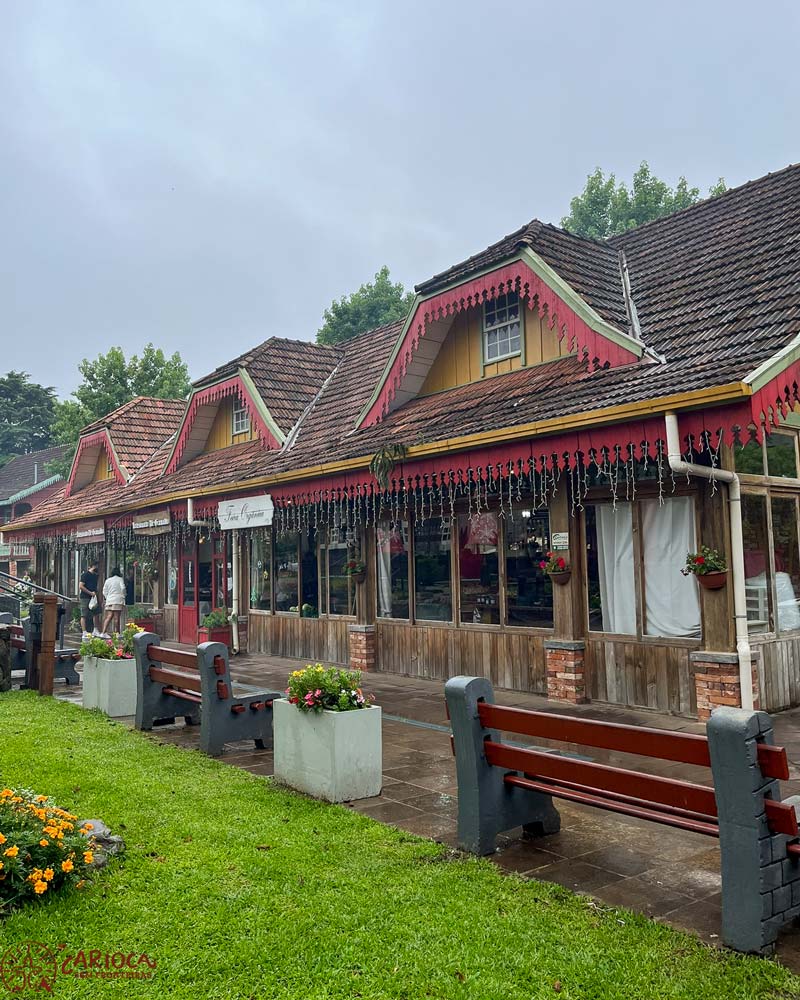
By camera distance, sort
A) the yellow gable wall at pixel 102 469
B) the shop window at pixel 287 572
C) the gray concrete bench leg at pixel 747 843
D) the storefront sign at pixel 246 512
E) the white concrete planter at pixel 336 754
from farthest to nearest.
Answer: the yellow gable wall at pixel 102 469 → the shop window at pixel 287 572 → the storefront sign at pixel 246 512 → the white concrete planter at pixel 336 754 → the gray concrete bench leg at pixel 747 843

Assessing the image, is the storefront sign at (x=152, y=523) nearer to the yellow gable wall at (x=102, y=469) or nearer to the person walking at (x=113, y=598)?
the person walking at (x=113, y=598)

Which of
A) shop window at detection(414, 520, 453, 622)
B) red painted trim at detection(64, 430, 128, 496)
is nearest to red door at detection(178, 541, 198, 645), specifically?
red painted trim at detection(64, 430, 128, 496)

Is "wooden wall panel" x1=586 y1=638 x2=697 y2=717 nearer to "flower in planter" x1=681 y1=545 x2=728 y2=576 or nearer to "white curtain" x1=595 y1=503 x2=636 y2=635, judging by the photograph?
"white curtain" x1=595 y1=503 x2=636 y2=635

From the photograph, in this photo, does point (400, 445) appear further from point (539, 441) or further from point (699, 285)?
point (699, 285)

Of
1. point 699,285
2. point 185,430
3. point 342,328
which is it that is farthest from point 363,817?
point 342,328

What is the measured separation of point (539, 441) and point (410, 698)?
3.94m

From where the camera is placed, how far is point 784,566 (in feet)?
31.0

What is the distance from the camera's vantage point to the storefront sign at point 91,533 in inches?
820

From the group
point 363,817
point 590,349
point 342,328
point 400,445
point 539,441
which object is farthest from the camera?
point 342,328

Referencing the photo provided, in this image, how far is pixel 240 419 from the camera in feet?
59.8

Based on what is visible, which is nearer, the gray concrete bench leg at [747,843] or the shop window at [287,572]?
the gray concrete bench leg at [747,843]

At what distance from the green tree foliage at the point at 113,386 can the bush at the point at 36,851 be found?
1214 inches

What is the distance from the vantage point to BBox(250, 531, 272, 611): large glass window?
16.5 metres

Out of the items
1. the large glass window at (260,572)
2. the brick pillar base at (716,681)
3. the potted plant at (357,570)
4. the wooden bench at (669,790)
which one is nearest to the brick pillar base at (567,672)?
the brick pillar base at (716,681)
